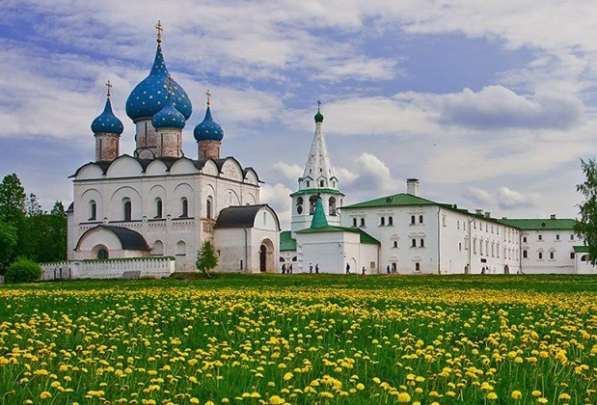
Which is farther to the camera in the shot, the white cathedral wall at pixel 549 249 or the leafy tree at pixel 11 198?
the white cathedral wall at pixel 549 249

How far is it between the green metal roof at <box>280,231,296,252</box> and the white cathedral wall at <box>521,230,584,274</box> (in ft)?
111

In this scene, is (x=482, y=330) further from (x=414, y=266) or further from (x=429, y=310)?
(x=414, y=266)

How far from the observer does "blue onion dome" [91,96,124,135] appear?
68375mm

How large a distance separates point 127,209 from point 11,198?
8.56 metres

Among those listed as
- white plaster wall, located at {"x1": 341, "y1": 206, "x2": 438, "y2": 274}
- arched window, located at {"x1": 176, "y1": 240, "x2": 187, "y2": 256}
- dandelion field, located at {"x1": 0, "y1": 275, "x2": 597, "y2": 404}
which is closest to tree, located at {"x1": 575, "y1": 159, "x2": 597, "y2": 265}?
white plaster wall, located at {"x1": 341, "y1": 206, "x2": 438, "y2": 274}

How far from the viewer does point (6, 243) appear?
52.6 m

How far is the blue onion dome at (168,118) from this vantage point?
6412 centimetres

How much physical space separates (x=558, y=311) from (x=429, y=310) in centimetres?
210

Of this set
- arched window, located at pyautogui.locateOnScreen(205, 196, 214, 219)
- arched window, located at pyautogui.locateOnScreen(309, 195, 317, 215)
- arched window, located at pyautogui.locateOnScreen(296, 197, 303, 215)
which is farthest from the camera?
arched window, located at pyautogui.locateOnScreen(296, 197, 303, 215)

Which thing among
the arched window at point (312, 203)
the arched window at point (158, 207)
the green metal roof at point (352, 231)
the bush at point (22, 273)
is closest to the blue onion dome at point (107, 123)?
the arched window at point (158, 207)

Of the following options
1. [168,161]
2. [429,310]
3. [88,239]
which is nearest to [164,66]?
[168,161]

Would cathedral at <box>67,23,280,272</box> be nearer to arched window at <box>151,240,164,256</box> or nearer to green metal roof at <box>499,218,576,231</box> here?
arched window at <box>151,240,164,256</box>

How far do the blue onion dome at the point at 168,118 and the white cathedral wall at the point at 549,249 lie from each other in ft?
190

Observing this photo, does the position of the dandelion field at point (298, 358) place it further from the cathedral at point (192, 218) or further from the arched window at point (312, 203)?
the arched window at point (312, 203)
